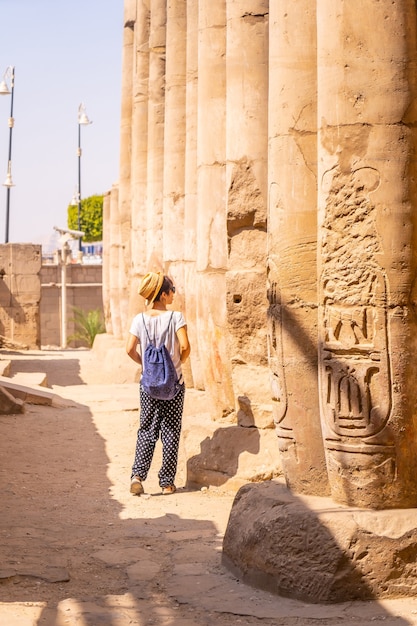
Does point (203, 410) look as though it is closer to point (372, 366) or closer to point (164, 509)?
point (164, 509)

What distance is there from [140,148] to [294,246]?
531 inches

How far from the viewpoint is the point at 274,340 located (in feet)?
18.6

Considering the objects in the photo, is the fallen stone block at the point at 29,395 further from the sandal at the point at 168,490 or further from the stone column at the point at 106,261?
the stone column at the point at 106,261

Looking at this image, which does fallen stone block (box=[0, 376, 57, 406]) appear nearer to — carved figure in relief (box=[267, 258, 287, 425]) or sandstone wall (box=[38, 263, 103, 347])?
carved figure in relief (box=[267, 258, 287, 425])

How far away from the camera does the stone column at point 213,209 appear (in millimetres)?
9023

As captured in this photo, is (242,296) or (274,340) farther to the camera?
(242,296)

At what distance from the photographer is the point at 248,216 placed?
7.99m

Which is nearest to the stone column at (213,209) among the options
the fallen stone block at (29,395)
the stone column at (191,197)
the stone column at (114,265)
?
the stone column at (191,197)

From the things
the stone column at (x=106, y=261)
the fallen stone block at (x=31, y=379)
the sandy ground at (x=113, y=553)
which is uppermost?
the stone column at (x=106, y=261)

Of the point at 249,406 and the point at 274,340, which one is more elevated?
the point at 274,340

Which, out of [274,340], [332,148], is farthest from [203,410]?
[332,148]

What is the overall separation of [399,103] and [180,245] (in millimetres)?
8301

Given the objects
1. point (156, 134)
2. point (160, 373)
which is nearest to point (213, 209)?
point (160, 373)

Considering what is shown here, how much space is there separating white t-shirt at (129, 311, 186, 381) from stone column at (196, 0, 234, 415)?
1.11 meters
